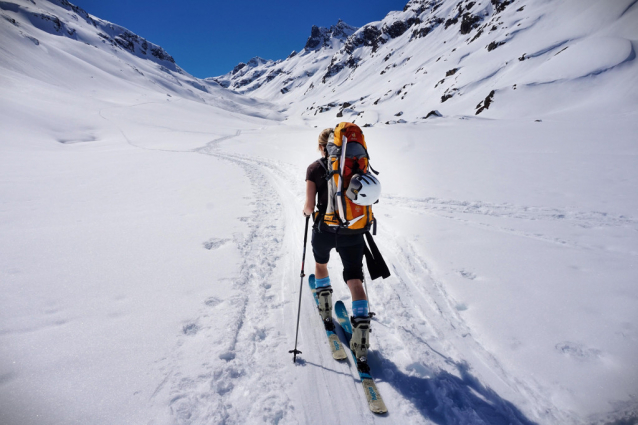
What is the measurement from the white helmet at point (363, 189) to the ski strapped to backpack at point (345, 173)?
0.31ft

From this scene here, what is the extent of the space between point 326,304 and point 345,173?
1738 millimetres

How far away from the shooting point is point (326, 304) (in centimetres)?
347

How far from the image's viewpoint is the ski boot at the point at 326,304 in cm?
345

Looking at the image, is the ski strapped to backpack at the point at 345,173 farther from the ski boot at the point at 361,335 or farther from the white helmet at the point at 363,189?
the ski boot at the point at 361,335

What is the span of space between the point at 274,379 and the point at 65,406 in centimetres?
177

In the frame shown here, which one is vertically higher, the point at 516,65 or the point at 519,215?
the point at 516,65

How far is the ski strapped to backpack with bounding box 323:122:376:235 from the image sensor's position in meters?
2.74

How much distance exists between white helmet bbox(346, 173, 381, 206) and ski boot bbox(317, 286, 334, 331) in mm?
1394

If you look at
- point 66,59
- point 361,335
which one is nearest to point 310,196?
point 361,335

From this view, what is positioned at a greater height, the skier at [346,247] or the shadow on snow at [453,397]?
the skier at [346,247]

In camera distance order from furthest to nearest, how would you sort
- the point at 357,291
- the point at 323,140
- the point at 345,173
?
the point at 323,140 < the point at 357,291 < the point at 345,173

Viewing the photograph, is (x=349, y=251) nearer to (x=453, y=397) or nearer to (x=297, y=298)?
(x=297, y=298)

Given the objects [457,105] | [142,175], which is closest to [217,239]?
[142,175]

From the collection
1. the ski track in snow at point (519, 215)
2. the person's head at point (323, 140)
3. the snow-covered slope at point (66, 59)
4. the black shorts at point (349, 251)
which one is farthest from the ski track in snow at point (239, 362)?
the snow-covered slope at point (66, 59)
